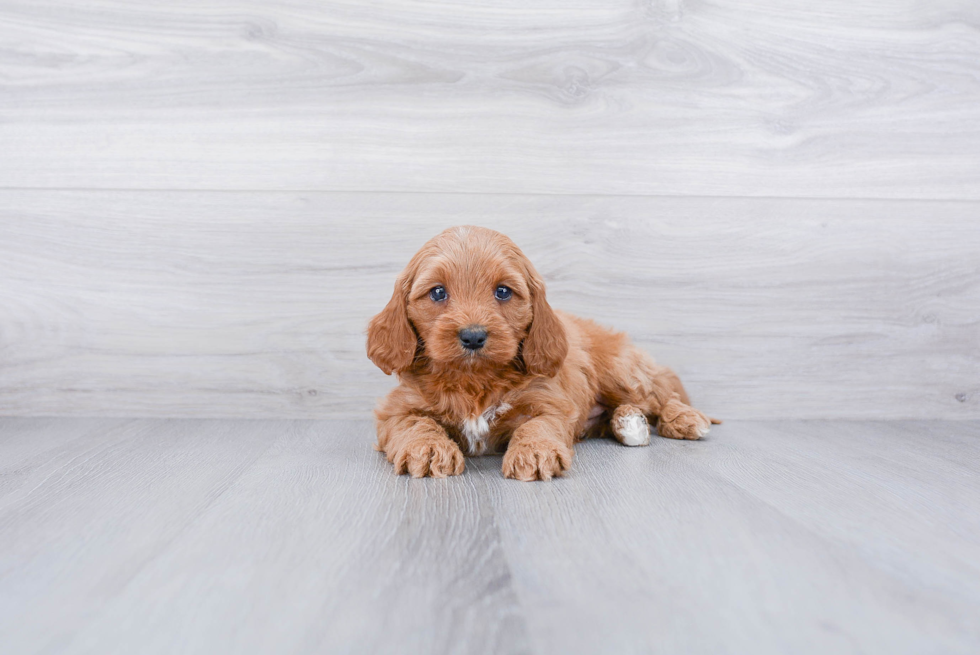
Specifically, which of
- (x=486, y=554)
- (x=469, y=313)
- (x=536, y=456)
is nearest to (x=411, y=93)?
(x=469, y=313)

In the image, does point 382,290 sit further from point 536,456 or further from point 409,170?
point 536,456

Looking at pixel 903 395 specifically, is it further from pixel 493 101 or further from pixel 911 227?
pixel 493 101

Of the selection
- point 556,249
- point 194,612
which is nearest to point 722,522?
point 194,612

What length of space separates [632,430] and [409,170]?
1.34 meters

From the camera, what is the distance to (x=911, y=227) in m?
2.69

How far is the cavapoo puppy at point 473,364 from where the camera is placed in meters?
1.71

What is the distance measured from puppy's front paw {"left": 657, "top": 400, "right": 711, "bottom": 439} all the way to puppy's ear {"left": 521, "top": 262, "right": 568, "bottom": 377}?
62cm

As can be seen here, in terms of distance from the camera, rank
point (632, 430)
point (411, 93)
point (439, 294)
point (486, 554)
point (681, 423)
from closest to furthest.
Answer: point (486, 554), point (439, 294), point (632, 430), point (681, 423), point (411, 93)

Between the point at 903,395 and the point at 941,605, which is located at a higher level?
the point at 941,605

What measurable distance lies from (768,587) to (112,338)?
257 cm

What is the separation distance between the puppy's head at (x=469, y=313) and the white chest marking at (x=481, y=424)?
0.46 feet

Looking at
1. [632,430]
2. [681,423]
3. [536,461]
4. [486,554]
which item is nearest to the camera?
[486,554]

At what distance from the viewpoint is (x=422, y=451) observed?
1704mm

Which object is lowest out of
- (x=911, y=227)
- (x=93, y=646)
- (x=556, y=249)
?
(x=93, y=646)
